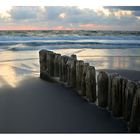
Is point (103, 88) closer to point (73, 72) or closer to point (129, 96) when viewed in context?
point (129, 96)

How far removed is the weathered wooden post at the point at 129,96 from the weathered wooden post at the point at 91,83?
119 cm

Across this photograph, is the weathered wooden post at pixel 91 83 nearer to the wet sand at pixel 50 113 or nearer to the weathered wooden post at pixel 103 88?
the wet sand at pixel 50 113

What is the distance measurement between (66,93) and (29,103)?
39.2 inches

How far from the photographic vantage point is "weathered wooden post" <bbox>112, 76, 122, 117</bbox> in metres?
4.86

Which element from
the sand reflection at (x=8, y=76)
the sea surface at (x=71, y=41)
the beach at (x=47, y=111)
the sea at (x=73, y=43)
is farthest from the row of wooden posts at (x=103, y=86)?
the sea surface at (x=71, y=41)

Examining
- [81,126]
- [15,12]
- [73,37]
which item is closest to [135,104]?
[81,126]

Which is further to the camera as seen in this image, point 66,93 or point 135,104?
point 66,93

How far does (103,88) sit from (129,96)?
3.01 ft

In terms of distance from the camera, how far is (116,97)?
195 inches

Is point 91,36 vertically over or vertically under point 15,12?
under

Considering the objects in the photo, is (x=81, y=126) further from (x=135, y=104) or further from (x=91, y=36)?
(x=91, y=36)

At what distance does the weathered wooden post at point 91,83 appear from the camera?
5.75m

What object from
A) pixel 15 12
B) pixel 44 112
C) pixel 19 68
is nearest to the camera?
pixel 44 112

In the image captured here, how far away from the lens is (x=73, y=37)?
26.4 meters
